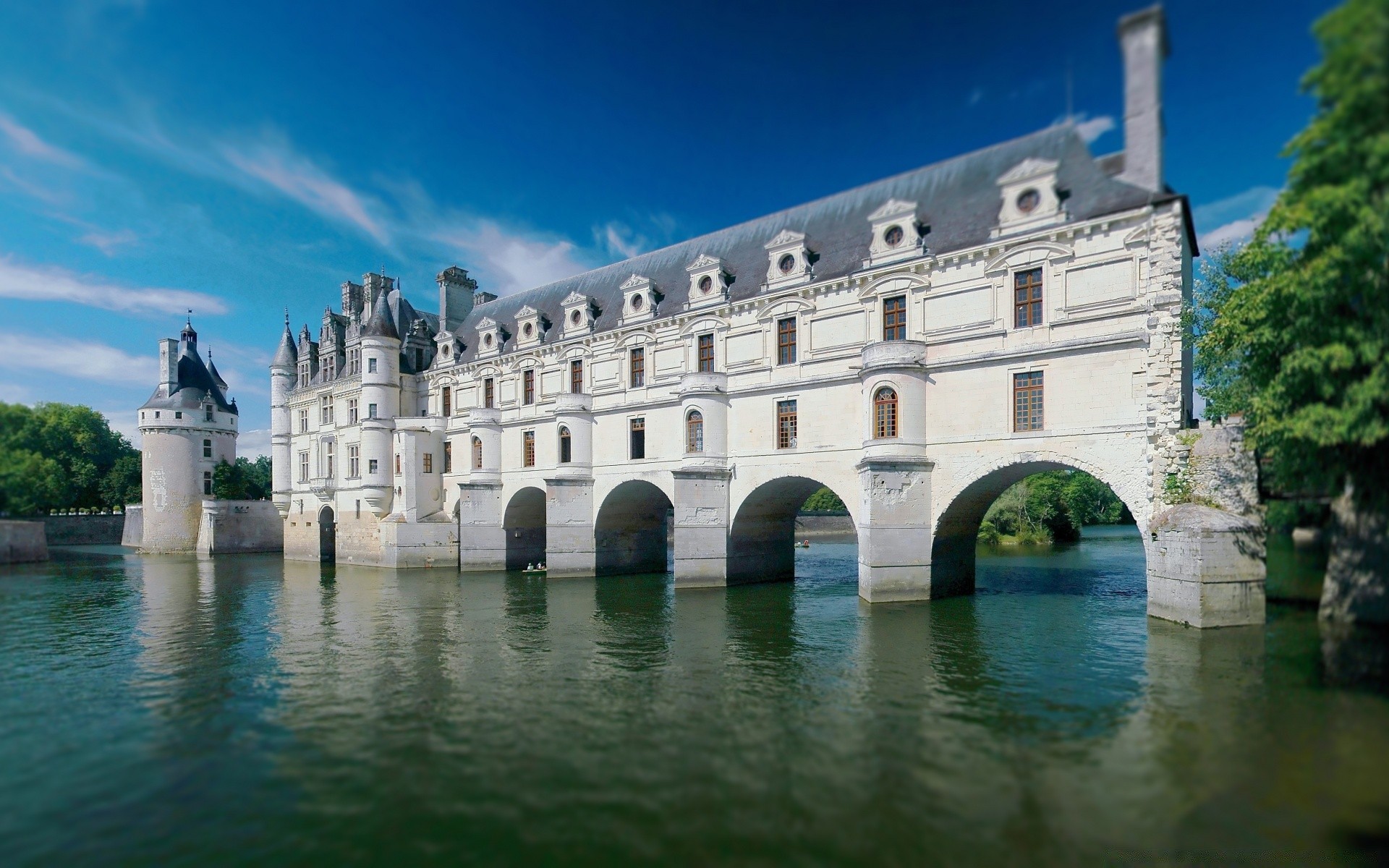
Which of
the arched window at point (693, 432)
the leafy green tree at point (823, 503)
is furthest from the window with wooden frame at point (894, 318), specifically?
the leafy green tree at point (823, 503)

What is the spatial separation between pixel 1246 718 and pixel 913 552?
41.8 ft

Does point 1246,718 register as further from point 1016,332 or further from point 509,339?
point 509,339

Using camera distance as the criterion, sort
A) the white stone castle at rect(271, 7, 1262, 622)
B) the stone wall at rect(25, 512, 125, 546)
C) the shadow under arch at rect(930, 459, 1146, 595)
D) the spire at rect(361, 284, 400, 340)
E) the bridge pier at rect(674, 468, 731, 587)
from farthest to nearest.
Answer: the stone wall at rect(25, 512, 125, 546) < the spire at rect(361, 284, 400, 340) < the bridge pier at rect(674, 468, 731, 587) < the shadow under arch at rect(930, 459, 1146, 595) < the white stone castle at rect(271, 7, 1262, 622)

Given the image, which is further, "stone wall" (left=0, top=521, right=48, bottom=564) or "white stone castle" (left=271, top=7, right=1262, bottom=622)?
"stone wall" (left=0, top=521, right=48, bottom=564)

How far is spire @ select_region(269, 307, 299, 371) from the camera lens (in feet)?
177

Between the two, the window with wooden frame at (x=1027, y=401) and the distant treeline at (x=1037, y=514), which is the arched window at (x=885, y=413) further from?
the distant treeline at (x=1037, y=514)

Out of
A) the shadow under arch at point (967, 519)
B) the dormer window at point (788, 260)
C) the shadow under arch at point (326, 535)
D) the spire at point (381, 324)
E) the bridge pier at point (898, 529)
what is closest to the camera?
the shadow under arch at point (967, 519)

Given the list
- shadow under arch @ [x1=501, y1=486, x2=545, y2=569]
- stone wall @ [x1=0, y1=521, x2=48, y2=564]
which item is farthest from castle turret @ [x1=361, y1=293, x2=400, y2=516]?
stone wall @ [x1=0, y1=521, x2=48, y2=564]

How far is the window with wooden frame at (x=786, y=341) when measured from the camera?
28.4 m

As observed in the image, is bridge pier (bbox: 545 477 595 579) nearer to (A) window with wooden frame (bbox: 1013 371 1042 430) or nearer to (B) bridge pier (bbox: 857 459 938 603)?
(B) bridge pier (bbox: 857 459 938 603)

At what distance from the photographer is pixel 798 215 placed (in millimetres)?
31531

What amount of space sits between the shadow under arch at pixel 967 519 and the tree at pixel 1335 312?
18.7 feet

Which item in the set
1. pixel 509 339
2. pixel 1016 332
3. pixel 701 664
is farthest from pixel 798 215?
pixel 701 664

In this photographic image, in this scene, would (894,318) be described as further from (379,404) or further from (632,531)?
(379,404)
